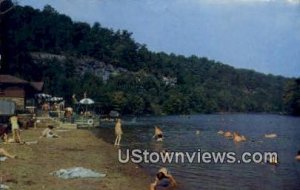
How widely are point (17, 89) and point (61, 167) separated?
8.52 metres

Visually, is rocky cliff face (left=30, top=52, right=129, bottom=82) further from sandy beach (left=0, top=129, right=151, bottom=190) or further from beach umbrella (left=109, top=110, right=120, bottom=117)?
beach umbrella (left=109, top=110, right=120, bottom=117)

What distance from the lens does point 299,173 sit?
38.7 feet

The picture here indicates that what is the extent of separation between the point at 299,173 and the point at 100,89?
8370 mm

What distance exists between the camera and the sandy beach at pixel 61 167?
284 inches

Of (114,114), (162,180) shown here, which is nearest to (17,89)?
(114,114)

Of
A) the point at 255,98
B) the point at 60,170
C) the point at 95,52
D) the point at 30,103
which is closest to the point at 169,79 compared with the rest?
the point at 95,52

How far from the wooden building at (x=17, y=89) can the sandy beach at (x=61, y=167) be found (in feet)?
9.03

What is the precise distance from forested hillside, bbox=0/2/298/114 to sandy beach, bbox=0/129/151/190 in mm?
2636

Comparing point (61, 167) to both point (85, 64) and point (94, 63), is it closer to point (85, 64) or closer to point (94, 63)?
point (85, 64)

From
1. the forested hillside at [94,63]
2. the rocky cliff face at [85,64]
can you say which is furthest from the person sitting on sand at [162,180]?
the rocky cliff face at [85,64]

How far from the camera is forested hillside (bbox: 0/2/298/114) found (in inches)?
486

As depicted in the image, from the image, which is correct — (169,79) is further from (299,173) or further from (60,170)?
(60,170)

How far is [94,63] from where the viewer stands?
53.9 ft

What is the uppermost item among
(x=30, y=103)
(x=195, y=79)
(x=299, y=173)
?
(x=195, y=79)
